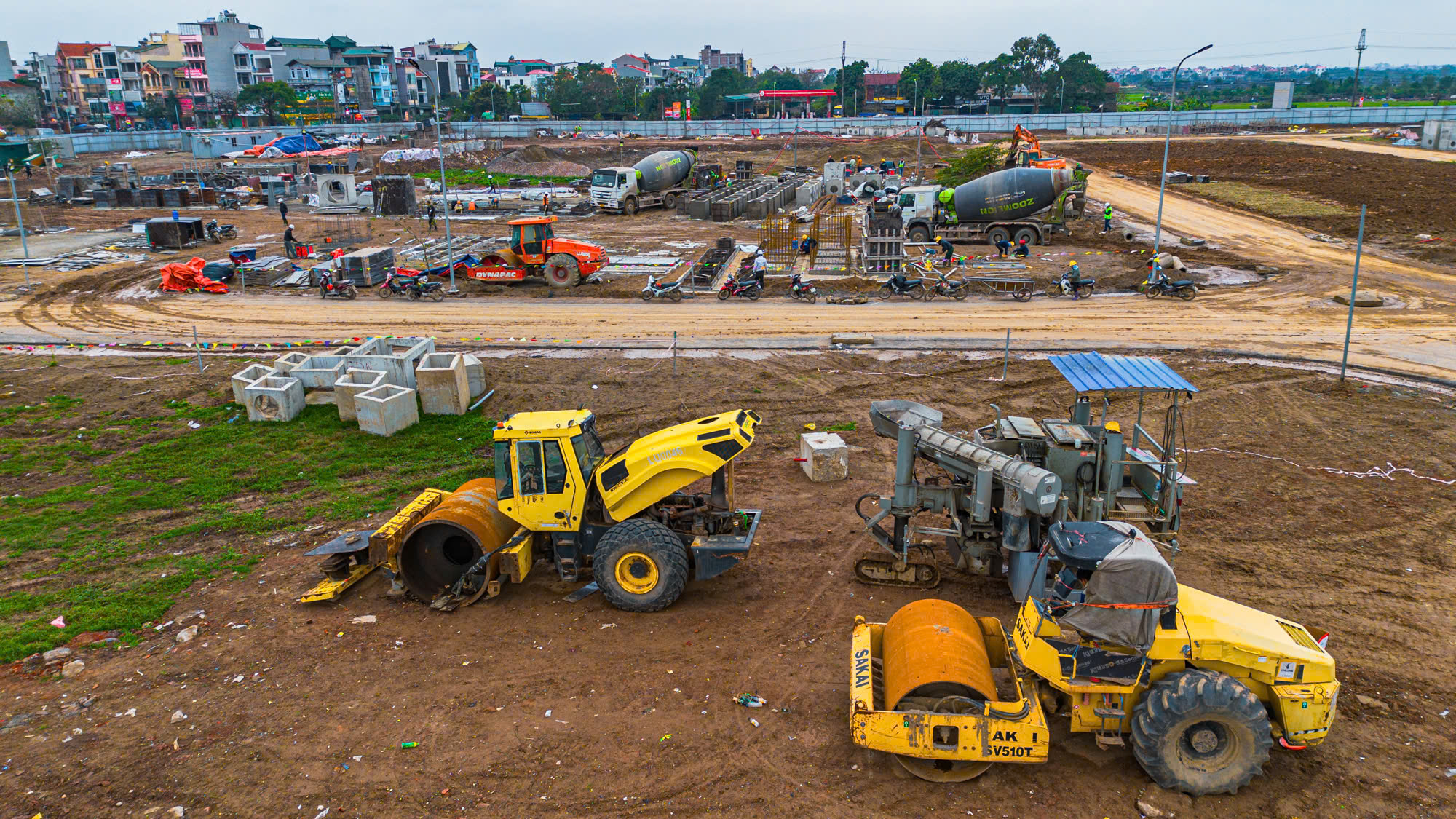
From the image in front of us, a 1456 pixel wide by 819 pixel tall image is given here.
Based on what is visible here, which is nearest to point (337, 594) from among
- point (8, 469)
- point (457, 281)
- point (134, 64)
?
point (8, 469)

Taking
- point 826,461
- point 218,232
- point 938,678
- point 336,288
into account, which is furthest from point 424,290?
point 938,678

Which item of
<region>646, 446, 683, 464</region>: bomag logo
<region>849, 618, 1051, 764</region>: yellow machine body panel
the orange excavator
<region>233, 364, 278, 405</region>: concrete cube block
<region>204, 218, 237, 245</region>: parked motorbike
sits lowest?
<region>849, 618, 1051, 764</region>: yellow machine body panel

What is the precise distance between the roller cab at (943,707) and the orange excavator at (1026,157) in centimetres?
2874

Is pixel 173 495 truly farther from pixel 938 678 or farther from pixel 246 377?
pixel 938 678

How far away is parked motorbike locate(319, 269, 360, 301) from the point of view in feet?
87.3

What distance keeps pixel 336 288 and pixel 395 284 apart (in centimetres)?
186

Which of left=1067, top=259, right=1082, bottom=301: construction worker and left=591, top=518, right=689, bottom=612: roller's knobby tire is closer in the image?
left=591, top=518, right=689, bottom=612: roller's knobby tire

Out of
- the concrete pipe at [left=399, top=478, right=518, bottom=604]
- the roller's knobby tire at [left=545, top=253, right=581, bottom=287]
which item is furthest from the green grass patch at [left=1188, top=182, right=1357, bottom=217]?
the concrete pipe at [left=399, top=478, right=518, bottom=604]

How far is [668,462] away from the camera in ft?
31.4

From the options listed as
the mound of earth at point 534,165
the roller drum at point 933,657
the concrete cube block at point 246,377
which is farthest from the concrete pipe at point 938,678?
the mound of earth at point 534,165

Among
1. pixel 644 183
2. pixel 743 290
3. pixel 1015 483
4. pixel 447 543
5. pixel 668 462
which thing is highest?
pixel 644 183

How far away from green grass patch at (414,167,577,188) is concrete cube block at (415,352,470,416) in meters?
41.8

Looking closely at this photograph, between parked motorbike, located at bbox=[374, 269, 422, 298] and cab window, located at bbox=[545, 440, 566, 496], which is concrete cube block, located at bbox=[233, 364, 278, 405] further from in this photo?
cab window, located at bbox=[545, 440, 566, 496]

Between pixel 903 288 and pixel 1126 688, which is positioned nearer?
pixel 1126 688
